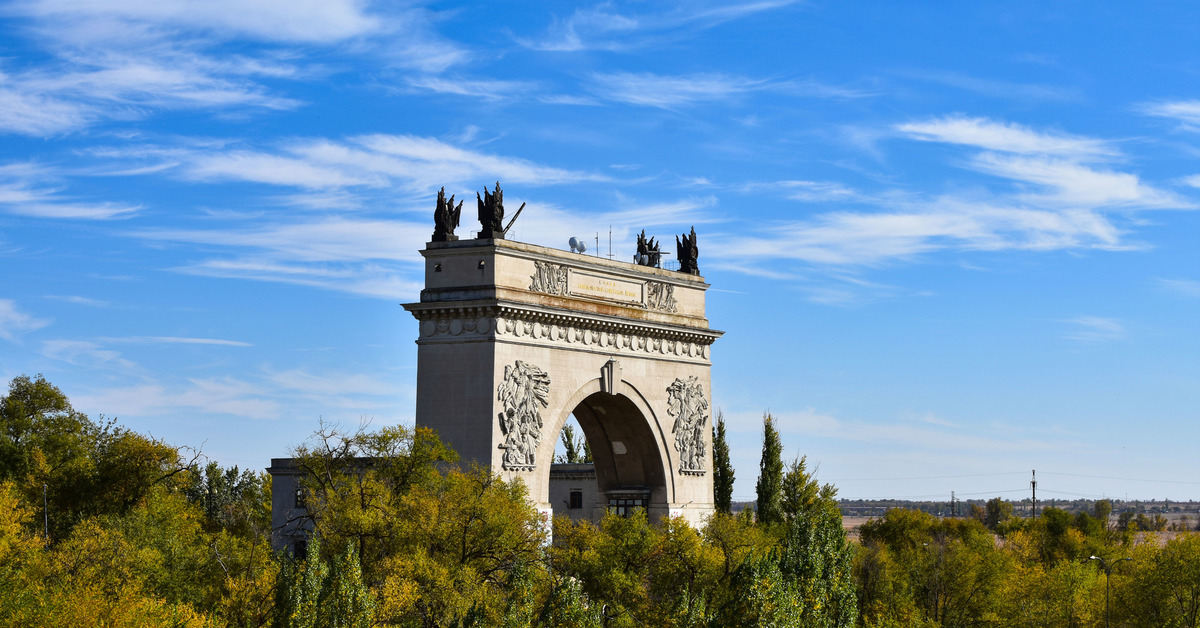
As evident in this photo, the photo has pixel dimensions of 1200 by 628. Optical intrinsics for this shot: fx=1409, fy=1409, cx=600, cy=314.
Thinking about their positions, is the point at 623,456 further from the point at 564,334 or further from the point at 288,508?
the point at 288,508

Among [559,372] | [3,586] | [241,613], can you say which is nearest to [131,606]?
[3,586]

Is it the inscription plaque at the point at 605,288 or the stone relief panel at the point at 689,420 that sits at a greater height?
the inscription plaque at the point at 605,288

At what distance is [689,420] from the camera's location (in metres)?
63.2

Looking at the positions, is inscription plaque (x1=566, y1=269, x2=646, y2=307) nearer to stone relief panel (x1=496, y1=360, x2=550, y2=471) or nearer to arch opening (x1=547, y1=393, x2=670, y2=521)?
arch opening (x1=547, y1=393, x2=670, y2=521)

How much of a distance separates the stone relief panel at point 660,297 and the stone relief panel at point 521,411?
8.72 meters

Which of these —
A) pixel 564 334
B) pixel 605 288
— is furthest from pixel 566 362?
pixel 605 288

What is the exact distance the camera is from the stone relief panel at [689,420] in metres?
62.5

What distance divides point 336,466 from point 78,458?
18179 mm

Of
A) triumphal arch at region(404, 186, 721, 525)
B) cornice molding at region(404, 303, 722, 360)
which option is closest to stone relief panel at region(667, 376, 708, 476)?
triumphal arch at region(404, 186, 721, 525)

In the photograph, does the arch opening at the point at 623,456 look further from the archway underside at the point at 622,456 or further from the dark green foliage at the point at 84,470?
the dark green foliage at the point at 84,470

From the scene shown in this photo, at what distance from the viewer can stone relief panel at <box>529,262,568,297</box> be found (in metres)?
55.6

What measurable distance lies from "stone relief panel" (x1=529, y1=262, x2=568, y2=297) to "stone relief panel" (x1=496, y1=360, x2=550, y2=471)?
131 inches

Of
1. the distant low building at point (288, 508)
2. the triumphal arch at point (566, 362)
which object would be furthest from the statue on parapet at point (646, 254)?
the distant low building at point (288, 508)

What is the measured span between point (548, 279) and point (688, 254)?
10994 millimetres
